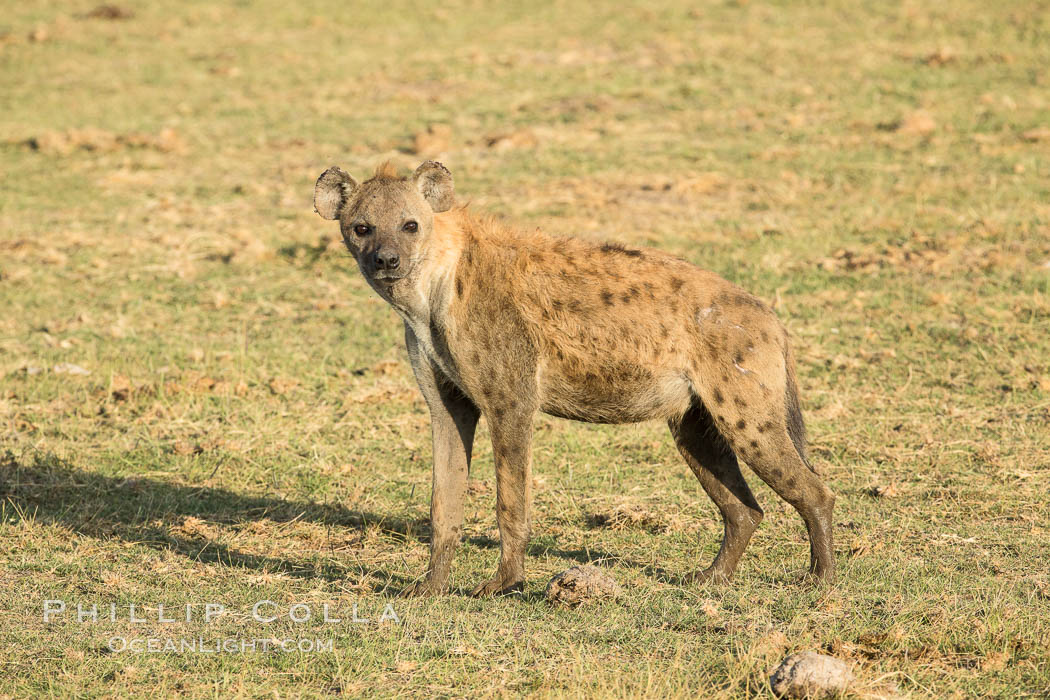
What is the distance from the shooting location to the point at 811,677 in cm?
394

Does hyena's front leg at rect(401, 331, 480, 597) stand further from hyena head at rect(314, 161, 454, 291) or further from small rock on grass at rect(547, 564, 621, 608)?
small rock on grass at rect(547, 564, 621, 608)

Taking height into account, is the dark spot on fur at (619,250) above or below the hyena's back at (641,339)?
above

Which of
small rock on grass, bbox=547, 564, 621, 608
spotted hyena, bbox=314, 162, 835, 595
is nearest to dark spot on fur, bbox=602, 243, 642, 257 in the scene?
spotted hyena, bbox=314, 162, 835, 595

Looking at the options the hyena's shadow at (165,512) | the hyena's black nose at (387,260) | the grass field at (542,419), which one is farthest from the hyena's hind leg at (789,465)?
the hyena's shadow at (165,512)

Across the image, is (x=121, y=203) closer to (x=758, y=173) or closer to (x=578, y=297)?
(x=758, y=173)

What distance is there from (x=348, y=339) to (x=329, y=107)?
6.22 metres

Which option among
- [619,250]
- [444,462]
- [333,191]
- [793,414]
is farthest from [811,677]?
[333,191]

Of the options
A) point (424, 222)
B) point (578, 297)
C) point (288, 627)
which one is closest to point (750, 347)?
point (578, 297)

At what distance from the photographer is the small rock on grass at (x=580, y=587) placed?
4789 mm

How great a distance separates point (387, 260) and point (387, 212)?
28 cm

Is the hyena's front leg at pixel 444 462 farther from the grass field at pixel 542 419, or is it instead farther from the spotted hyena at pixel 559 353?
the grass field at pixel 542 419

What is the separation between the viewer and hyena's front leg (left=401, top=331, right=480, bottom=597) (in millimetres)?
5180

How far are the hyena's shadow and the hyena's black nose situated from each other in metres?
1.33

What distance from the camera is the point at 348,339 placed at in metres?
8.46
